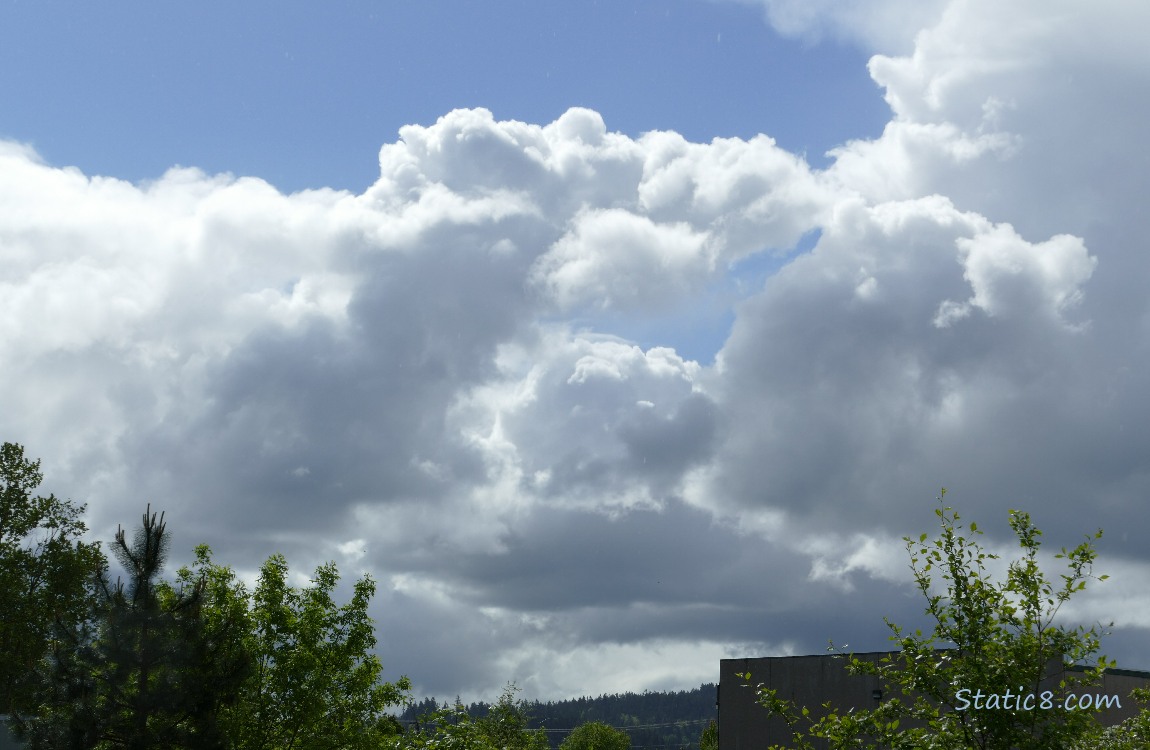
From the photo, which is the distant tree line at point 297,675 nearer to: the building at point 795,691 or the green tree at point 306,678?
the green tree at point 306,678

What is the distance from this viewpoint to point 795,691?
50062mm

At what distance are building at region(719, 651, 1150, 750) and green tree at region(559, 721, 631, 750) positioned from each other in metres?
108

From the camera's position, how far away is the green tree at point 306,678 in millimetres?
31922

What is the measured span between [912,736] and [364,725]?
23.5 metres

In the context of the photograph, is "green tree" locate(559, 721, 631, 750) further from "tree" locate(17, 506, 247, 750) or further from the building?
"tree" locate(17, 506, 247, 750)

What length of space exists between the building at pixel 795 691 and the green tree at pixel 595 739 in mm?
107683

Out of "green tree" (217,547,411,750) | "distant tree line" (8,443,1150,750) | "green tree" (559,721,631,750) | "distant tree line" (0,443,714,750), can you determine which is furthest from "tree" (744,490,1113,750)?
"green tree" (559,721,631,750)

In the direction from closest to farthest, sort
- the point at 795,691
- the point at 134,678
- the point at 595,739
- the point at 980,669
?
the point at 980,669, the point at 134,678, the point at 795,691, the point at 595,739

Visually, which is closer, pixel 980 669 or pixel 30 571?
pixel 980 669

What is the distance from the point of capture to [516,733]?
101062 mm

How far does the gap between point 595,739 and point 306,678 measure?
13286 centimetres

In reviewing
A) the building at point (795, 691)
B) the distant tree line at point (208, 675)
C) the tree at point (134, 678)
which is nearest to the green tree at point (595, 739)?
the building at point (795, 691)

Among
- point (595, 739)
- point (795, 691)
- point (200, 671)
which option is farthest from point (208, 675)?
point (595, 739)

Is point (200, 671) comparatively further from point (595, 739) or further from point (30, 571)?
point (595, 739)
